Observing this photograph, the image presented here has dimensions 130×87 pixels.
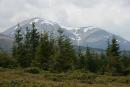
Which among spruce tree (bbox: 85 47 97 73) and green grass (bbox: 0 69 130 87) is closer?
green grass (bbox: 0 69 130 87)

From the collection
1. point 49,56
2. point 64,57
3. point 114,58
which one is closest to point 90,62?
point 114,58

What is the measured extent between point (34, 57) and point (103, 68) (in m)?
19.0

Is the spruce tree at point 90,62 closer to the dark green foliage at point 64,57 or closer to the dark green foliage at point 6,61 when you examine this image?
the dark green foliage at point 64,57

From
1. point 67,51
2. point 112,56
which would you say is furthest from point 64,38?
point 112,56

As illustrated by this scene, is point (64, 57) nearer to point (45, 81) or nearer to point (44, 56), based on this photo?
point (44, 56)

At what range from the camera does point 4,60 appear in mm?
70250

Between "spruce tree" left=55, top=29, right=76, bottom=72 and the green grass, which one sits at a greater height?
"spruce tree" left=55, top=29, right=76, bottom=72

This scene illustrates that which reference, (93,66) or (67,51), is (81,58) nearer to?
(93,66)

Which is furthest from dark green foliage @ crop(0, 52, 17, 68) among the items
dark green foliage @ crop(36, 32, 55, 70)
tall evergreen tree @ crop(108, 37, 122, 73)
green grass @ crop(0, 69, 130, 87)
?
green grass @ crop(0, 69, 130, 87)

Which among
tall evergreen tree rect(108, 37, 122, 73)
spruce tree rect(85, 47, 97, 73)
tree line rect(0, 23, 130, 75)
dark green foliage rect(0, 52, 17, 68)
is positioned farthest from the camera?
spruce tree rect(85, 47, 97, 73)

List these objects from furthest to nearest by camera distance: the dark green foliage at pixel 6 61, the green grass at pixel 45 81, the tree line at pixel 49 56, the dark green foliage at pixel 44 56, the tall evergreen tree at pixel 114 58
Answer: the tall evergreen tree at pixel 114 58
the dark green foliage at pixel 44 56
the tree line at pixel 49 56
the dark green foliage at pixel 6 61
the green grass at pixel 45 81

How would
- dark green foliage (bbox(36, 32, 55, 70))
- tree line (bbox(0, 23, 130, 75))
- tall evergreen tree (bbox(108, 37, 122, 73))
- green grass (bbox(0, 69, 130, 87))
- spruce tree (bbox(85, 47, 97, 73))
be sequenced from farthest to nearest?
spruce tree (bbox(85, 47, 97, 73)) → tall evergreen tree (bbox(108, 37, 122, 73)) → dark green foliage (bbox(36, 32, 55, 70)) → tree line (bbox(0, 23, 130, 75)) → green grass (bbox(0, 69, 130, 87))

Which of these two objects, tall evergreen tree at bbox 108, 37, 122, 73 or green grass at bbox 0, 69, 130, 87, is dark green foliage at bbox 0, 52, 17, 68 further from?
green grass at bbox 0, 69, 130, 87

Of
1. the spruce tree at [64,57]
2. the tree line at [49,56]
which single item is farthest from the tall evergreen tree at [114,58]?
the spruce tree at [64,57]
